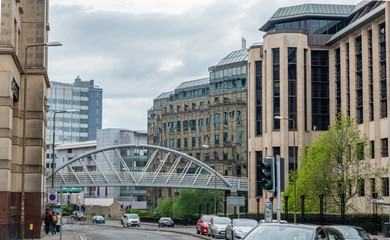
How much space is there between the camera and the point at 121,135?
167 m

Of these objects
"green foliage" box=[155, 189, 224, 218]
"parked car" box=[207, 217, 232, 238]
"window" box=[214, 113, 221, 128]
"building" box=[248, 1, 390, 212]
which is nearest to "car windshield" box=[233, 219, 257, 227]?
"parked car" box=[207, 217, 232, 238]

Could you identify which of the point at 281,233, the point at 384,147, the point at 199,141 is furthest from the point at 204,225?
the point at 199,141

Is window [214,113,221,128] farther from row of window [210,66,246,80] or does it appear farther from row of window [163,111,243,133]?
row of window [210,66,246,80]

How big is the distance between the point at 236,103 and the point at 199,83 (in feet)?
60.1

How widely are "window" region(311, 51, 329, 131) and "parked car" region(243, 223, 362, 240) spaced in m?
67.0

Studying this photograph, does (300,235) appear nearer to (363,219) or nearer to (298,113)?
(363,219)

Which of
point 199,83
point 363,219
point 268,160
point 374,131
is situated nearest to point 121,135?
point 199,83

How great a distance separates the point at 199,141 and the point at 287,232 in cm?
11095

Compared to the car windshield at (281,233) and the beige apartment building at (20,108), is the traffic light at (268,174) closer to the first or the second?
the car windshield at (281,233)

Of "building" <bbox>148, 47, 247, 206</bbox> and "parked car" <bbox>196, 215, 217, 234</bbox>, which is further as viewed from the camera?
"building" <bbox>148, 47, 247, 206</bbox>

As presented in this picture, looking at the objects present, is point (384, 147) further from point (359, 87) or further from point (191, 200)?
point (191, 200)

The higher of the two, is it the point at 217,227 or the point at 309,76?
the point at 309,76

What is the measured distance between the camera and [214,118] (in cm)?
11906

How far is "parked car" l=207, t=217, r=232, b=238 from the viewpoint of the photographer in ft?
134
